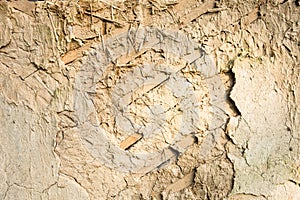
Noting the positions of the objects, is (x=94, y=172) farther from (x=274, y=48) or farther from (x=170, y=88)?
(x=274, y=48)

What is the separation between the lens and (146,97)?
6.81 ft

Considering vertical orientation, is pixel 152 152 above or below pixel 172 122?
below

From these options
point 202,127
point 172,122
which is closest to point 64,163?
point 172,122

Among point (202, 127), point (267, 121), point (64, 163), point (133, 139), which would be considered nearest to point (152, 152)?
point (133, 139)

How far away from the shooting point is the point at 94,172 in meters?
2.10

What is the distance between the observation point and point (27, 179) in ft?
→ 6.84

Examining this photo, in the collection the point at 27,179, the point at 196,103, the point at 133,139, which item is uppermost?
the point at 196,103

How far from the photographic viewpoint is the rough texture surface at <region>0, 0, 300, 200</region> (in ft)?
6.54

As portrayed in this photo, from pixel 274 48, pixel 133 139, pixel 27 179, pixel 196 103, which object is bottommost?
pixel 27 179

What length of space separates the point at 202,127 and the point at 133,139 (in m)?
→ 0.33

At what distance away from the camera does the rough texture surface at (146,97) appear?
199 cm

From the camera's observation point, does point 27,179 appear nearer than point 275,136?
Yes

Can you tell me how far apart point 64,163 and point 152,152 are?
1.34 feet

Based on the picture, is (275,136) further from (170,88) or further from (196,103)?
(170,88)
